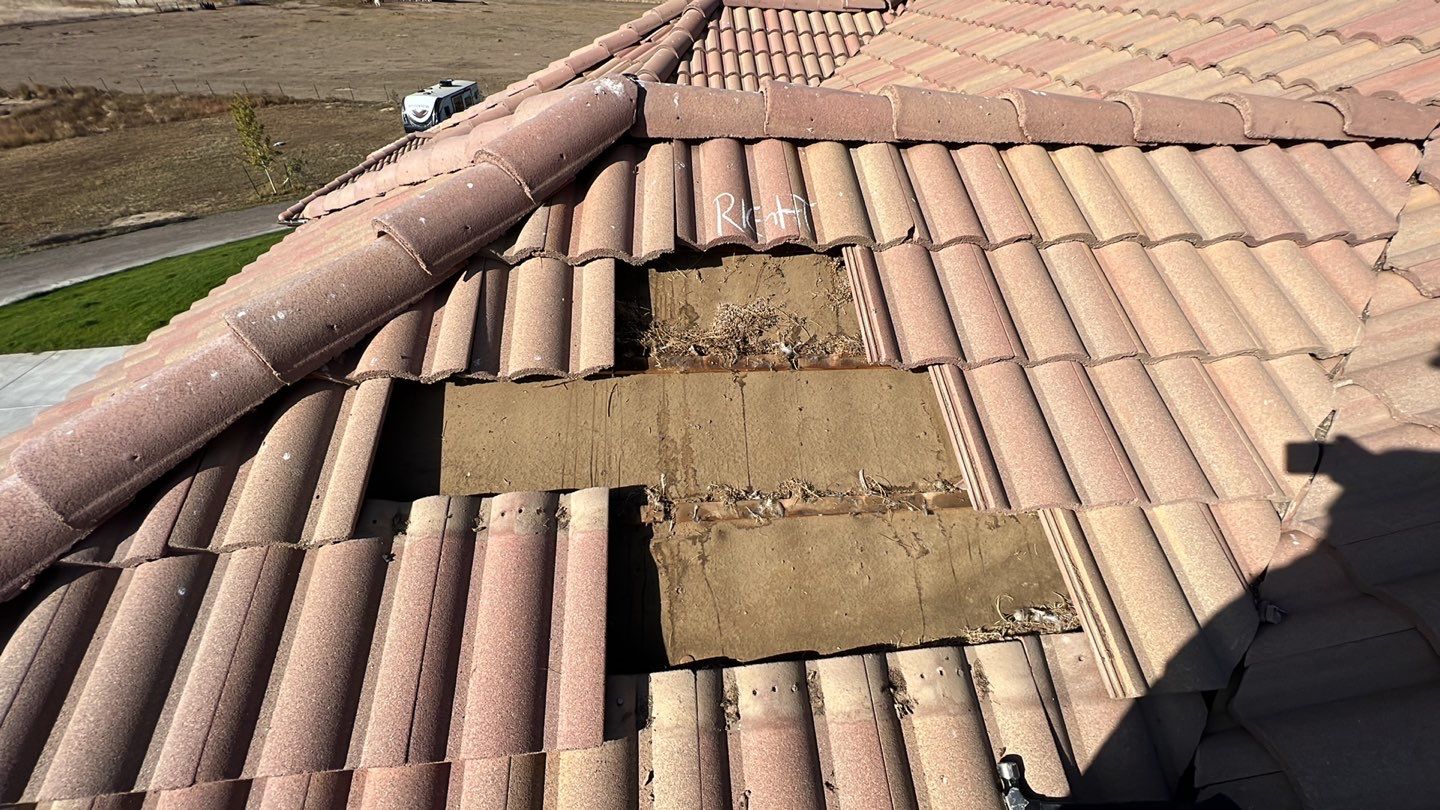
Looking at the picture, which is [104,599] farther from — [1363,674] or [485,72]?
[485,72]

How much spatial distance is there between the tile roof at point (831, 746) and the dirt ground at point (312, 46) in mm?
34516

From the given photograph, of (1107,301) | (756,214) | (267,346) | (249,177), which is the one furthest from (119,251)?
(1107,301)

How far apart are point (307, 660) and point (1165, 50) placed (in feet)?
24.8

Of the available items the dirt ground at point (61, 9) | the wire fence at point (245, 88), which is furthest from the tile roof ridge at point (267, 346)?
the dirt ground at point (61, 9)

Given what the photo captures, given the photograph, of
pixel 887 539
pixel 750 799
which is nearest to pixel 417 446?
pixel 750 799

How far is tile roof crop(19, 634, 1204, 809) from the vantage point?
7.73 ft

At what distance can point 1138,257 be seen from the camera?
3418 mm

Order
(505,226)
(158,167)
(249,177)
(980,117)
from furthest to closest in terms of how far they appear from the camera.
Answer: (158,167) → (249,177) → (980,117) → (505,226)

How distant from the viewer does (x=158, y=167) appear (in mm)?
23109

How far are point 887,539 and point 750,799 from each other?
139cm

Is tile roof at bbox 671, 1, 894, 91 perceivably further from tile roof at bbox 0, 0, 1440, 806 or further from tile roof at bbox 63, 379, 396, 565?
tile roof at bbox 63, 379, 396, 565

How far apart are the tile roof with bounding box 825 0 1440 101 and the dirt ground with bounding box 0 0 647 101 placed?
97.2 feet

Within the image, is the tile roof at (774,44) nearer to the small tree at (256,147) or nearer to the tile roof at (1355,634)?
the tile roof at (1355,634)

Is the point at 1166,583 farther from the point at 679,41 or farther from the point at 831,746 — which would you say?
the point at 679,41
